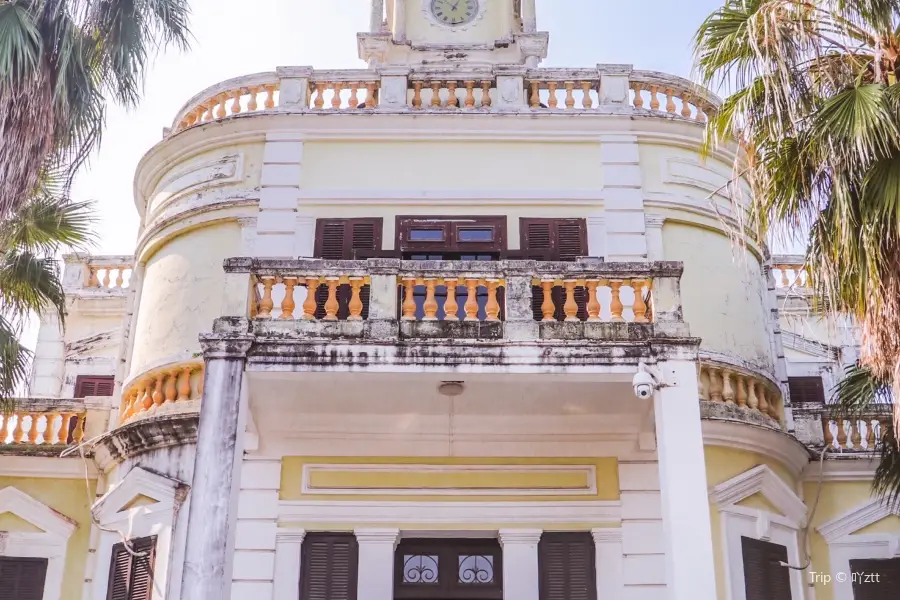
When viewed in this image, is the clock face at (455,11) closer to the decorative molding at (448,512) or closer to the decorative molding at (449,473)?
the decorative molding at (449,473)

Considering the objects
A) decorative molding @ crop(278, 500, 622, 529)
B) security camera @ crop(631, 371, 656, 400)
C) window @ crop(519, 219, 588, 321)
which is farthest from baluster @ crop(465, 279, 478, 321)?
decorative molding @ crop(278, 500, 622, 529)

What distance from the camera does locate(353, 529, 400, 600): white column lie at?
12.2 metres

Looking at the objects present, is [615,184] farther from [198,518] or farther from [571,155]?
[198,518]

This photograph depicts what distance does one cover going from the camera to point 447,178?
14.3m

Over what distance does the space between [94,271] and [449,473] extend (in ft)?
33.6

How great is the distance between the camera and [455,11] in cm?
1873

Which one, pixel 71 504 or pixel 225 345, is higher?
pixel 225 345

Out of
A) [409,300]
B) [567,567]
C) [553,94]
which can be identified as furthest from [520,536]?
[553,94]

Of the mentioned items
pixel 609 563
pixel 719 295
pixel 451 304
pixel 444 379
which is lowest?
pixel 609 563

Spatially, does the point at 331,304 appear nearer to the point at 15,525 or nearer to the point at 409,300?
the point at 409,300

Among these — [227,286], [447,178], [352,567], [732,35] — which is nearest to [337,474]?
[352,567]

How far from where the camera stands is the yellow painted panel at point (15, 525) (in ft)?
44.7

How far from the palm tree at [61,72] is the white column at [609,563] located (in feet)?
23.6

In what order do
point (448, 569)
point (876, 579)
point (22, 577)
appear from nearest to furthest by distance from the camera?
point (448, 569) < point (22, 577) < point (876, 579)
